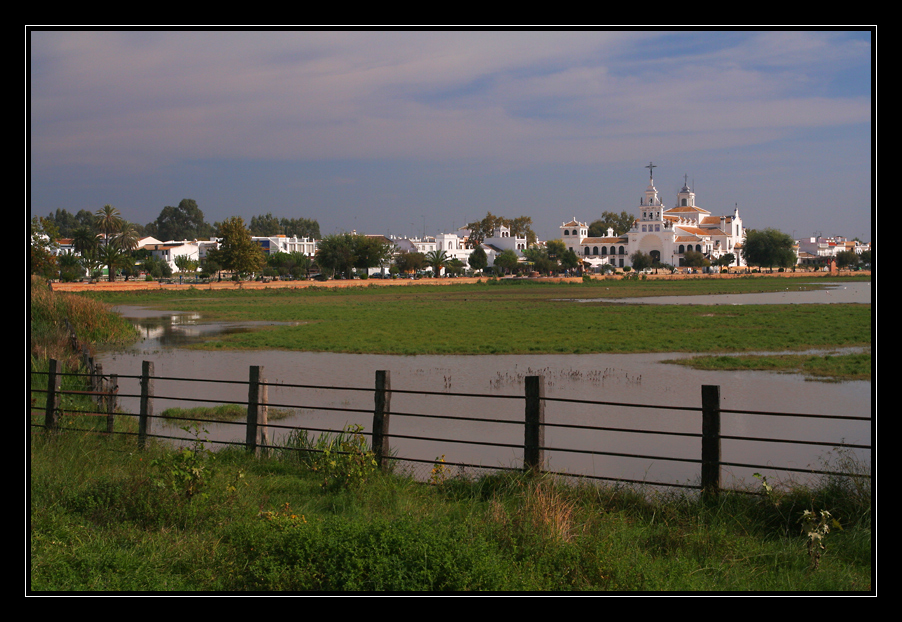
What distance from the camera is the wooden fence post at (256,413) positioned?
358 inches

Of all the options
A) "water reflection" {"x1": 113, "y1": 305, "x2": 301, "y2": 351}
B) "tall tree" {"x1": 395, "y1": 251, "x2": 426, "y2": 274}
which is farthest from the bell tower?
"water reflection" {"x1": 113, "y1": 305, "x2": 301, "y2": 351}

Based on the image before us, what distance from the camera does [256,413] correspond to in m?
9.12

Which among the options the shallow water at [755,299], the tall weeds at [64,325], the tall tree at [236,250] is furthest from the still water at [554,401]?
the tall tree at [236,250]

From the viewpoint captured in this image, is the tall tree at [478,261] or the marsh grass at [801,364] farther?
the tall tree at [478,261]

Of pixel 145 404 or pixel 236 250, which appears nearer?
pixel 145 404

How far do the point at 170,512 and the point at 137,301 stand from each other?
59.7 meters

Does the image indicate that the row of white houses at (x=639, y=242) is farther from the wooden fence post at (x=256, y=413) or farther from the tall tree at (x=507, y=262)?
the wooden fence post at (x=256, y=413)

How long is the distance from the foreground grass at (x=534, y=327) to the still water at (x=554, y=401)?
239 centimetres

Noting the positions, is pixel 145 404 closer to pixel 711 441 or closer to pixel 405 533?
pixel 405 533

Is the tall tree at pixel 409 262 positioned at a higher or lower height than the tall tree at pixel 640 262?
lower

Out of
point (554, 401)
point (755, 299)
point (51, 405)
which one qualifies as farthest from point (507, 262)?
point (51, 405)

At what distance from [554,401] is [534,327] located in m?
18.6

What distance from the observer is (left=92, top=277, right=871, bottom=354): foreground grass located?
2809cm

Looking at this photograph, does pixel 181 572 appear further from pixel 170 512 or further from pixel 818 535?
pixel 818 535
